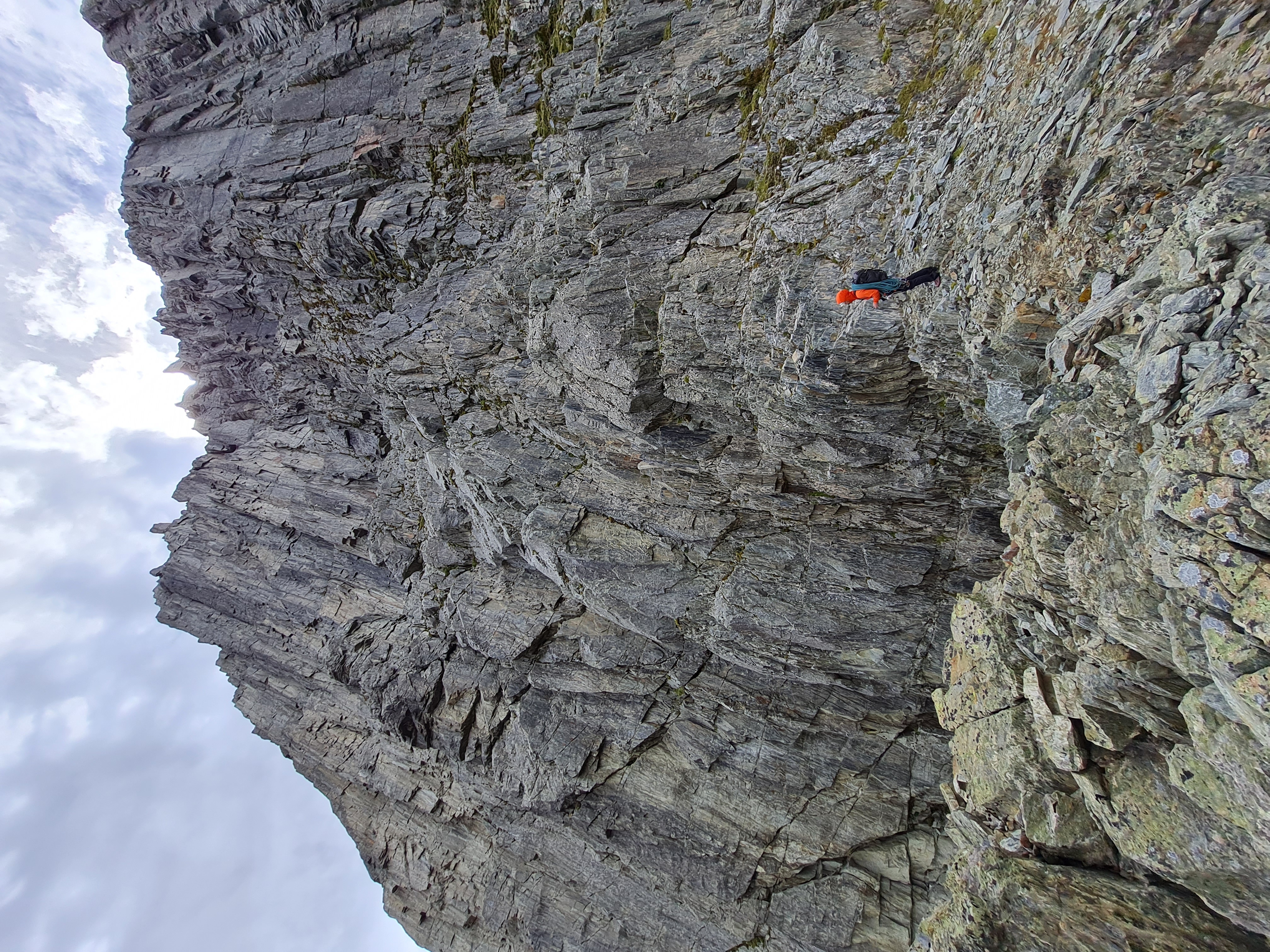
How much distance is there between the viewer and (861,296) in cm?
1442

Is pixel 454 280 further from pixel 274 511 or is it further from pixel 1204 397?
pixel 1204 397

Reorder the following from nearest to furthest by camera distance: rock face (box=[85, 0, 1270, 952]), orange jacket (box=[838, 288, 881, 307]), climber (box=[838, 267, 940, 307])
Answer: rock face (box=[85, 0, 1270, 952]) → climber (box=[838, 267, 940, 307]) → orange jacket (box=[838, 288, 881, 307])

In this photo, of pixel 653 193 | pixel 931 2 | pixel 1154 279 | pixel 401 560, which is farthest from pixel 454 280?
pixel 1154 279

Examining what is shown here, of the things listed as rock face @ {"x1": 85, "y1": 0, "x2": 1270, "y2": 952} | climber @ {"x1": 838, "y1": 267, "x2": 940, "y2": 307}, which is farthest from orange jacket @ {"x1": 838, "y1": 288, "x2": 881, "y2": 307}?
rock face @ {"x1": 85, "y1": 0, "x2": 1270, "y2": 952}

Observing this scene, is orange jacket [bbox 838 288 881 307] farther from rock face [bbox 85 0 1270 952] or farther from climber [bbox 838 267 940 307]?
rock face [bbox 85 0 1270 952]

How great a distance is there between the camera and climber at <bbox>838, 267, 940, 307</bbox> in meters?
13.3

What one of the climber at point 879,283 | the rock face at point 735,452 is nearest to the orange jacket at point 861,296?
the climber at point 879,283

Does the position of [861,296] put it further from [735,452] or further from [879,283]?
[735,452]

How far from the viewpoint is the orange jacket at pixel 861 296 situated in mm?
13719

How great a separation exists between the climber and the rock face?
18.7 inches

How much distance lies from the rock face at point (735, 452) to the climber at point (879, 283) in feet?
1.56

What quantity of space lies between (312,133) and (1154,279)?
1526 inches

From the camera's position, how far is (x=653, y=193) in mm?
20641

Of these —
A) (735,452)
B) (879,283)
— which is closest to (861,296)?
(879,283)
